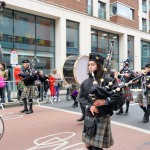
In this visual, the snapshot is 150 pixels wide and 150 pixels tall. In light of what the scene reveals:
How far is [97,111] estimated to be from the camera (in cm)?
302

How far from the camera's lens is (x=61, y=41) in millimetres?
17422

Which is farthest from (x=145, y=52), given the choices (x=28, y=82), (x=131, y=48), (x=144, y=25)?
(x=28, y=82)

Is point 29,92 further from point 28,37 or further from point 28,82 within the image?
point 28,37

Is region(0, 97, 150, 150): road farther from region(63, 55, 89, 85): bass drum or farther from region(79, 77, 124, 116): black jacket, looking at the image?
region(79, 77, 124, 116): black jacket

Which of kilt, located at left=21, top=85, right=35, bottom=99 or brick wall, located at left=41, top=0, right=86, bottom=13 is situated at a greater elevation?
brick wall, located at left=41, top=0, right=86, bottom=13

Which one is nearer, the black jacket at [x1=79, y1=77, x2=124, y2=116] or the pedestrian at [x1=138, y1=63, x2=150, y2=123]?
the black jacket at [x1=79, y1=77, x2=124, y2=116]

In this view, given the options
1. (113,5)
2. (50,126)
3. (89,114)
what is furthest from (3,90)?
(113,5)

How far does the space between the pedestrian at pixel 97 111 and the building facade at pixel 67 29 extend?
396 inches

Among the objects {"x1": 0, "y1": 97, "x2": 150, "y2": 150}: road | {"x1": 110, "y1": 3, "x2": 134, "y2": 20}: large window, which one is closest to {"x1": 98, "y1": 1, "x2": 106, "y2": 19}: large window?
{"x1": 110, "y1": 3, "x2": 134, "y2": 20}: large window

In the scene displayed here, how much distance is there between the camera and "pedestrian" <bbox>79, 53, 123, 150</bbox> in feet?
9.81

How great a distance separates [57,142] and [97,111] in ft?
7.12

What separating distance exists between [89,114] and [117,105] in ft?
1.24

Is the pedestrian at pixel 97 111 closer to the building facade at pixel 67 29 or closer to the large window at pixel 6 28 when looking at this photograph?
the building facade at pixel 67 29

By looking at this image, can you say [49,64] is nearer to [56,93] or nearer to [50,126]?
[56,93]
